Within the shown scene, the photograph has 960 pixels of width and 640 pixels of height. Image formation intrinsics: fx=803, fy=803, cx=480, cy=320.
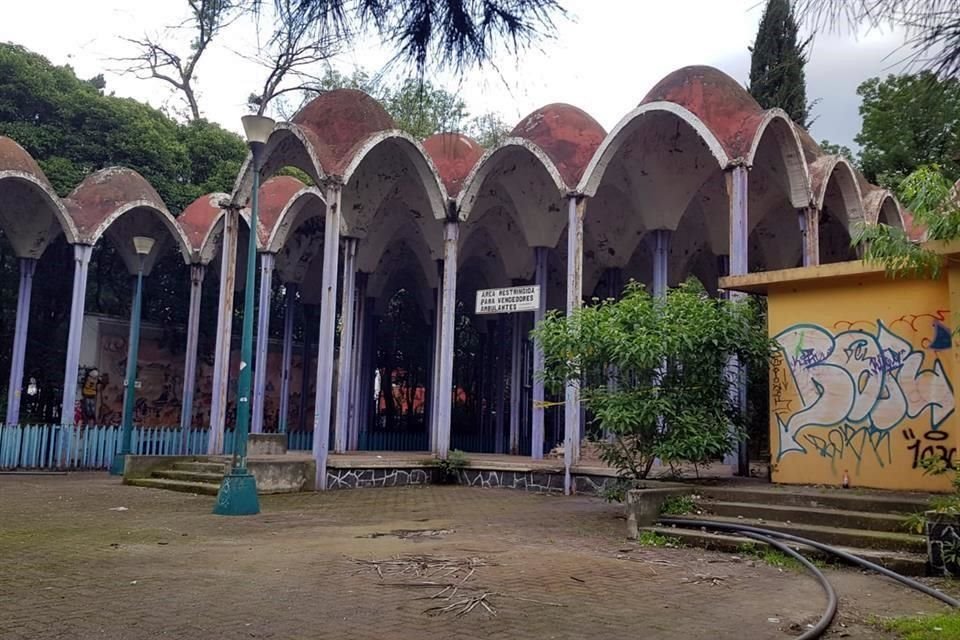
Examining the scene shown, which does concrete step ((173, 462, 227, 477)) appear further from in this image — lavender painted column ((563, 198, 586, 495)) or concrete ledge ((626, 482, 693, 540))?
concrete ledge ((626, 482, 693, 540))

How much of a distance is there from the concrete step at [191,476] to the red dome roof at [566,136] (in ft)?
26.2

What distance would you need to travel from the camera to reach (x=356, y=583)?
611 cm

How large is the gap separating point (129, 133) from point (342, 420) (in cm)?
1112

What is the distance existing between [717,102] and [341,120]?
21.7 ft

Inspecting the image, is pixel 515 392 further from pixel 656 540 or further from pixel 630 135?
pixel 656 540

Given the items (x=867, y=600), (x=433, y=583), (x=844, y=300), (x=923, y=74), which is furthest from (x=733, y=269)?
(x=923, y=74)

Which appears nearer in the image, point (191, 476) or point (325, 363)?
point (325, 363)

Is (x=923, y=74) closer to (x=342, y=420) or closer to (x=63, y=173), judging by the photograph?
(x=342, y=420)

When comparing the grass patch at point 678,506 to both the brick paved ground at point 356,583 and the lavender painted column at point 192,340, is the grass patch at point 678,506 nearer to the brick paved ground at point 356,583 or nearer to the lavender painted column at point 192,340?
the brick paved ground at point 356,583

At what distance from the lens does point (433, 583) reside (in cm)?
607

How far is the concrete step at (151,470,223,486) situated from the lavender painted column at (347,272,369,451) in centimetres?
530

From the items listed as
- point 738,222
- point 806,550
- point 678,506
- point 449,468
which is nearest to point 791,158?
point 738,222

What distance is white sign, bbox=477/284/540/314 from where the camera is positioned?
583 inches

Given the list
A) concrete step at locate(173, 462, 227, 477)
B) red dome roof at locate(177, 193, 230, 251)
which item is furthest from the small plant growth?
red dome roof at locate(177, 193, 230, 251)
